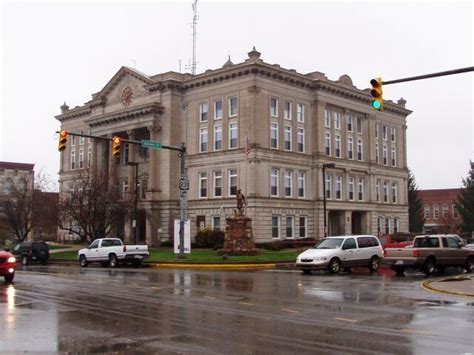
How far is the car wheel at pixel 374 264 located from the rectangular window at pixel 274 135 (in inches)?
1087

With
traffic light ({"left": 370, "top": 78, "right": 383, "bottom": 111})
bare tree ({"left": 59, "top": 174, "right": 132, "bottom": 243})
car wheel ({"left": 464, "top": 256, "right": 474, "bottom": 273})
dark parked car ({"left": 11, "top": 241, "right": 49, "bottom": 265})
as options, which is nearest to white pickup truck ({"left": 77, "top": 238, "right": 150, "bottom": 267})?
dark parked car ({"left": 11, "top": 241, "right": 49, "bottom": 265})

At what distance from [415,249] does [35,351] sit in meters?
19.7

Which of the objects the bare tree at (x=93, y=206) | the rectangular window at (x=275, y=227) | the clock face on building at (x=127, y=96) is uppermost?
the clock face on building at (x=127, y=96)

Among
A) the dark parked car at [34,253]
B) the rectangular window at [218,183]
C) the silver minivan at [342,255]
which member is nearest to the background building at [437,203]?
the rectangular window at [218,183]

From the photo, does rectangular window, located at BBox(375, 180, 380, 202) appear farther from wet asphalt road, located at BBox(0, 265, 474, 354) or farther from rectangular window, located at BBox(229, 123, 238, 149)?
wet asphalt road, located at BBox(0, 265, 474, 354)

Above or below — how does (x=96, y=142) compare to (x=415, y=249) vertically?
above

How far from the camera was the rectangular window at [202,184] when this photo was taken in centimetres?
5766

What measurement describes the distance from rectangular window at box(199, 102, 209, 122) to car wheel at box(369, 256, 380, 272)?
3241cm

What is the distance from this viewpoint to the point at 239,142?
54250 mm

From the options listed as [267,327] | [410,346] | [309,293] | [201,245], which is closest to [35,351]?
[267,327]

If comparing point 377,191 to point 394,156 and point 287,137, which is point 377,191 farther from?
point 287,137

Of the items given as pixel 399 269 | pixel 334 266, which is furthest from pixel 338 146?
pixel 334 266

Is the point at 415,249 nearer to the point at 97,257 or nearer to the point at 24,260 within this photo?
the point at 97,257

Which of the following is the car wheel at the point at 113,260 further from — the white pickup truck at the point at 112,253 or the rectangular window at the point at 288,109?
the rectangular window at the point at 288,109
